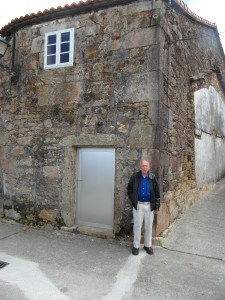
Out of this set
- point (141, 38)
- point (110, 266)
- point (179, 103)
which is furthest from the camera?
point (179, 103)

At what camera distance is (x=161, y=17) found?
15.3ft

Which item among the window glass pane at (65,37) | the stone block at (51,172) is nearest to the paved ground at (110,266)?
the stone block at (51,172)

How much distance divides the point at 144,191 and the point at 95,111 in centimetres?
196

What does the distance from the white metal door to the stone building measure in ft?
0.07

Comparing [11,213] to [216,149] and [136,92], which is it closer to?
[136,92]

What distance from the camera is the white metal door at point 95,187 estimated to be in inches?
195

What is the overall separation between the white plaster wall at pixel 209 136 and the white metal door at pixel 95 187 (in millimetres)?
2884

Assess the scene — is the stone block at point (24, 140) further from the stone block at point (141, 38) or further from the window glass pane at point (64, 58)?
the stone block at point (141, 38)

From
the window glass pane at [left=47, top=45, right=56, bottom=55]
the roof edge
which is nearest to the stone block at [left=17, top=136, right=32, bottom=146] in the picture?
the window glass pane at [left=47, top=45, right=56, bottom=55]

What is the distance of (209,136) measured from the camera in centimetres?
796

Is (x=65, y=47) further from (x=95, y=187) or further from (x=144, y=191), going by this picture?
(x=144, y=191)

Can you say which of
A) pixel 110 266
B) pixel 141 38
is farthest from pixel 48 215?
pixel 141 38

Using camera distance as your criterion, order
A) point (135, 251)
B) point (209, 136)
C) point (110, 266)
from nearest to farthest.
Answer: point (110, 266) < point (135, 251) < point (209, 136)

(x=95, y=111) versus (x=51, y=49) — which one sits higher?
(x=51, y=49)
